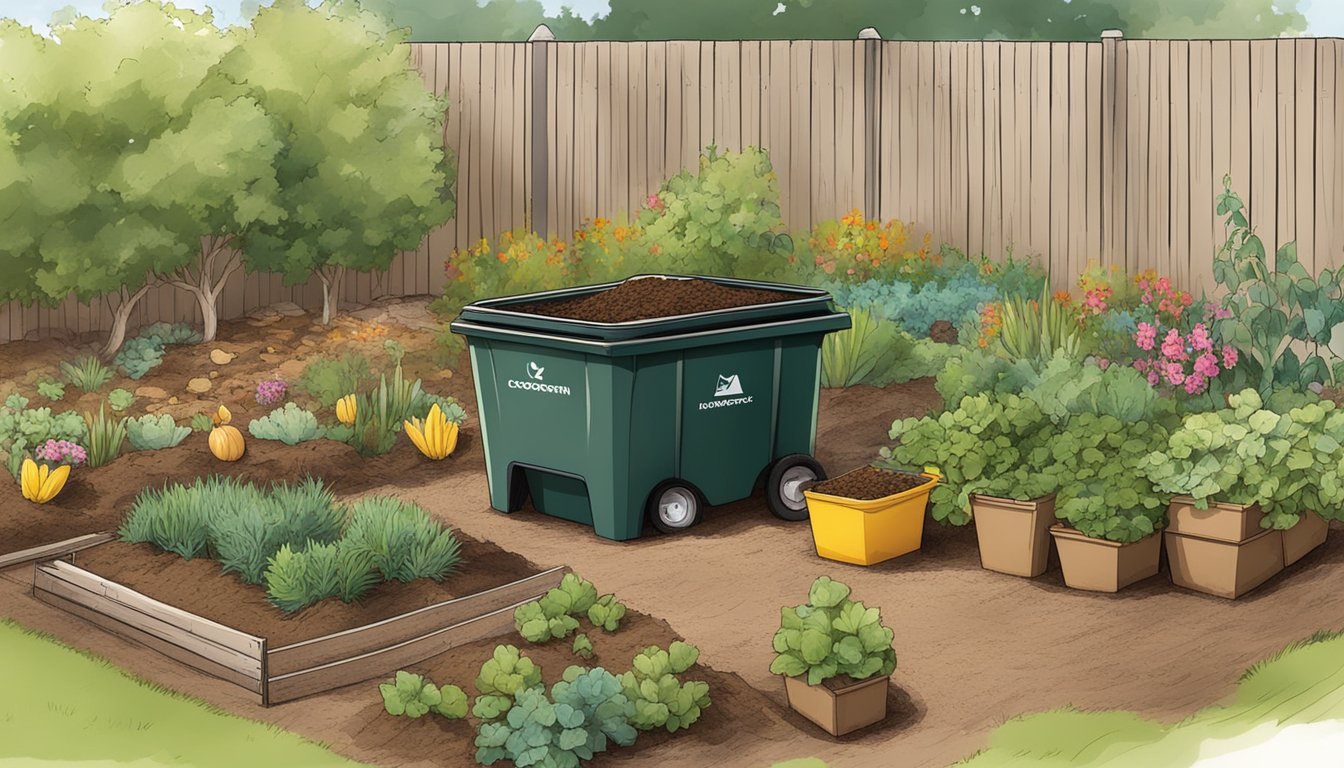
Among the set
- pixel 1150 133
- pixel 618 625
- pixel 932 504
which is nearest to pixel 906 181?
pixel 1150 133

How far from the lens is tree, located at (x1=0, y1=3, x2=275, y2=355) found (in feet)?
33.0

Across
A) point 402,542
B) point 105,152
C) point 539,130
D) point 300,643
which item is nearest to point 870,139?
point 539,130

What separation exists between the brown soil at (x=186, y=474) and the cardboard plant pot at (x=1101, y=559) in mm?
3673

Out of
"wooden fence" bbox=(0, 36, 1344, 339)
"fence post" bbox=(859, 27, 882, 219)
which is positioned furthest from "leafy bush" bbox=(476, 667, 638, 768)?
"fence post" bbox=(859, 27, 882, 219)

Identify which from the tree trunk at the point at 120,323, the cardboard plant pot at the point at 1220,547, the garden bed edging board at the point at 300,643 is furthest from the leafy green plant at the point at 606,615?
the tree trunk at the point at 120,323

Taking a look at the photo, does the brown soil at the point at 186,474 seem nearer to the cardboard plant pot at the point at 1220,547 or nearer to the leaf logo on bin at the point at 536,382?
the leaf logo on bin at the point at 536,382

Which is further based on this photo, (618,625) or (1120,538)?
(1120,538)

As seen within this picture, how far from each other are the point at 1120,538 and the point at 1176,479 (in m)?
0.34

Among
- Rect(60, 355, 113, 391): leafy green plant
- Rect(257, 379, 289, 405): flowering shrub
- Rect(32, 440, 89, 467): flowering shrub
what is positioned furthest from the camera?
Rect(60, 355, 113, 391): leafy green plant

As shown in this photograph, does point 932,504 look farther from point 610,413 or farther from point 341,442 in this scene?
point 341,442

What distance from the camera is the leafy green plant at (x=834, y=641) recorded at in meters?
5.09

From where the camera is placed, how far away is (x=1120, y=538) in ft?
21.2

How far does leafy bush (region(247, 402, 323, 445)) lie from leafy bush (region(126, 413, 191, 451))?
41cm

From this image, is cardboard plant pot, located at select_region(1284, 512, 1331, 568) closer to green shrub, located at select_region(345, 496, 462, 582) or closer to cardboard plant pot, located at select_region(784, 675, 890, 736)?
cardboard plant pot, located at select_region(784, 675, 890, 736)
